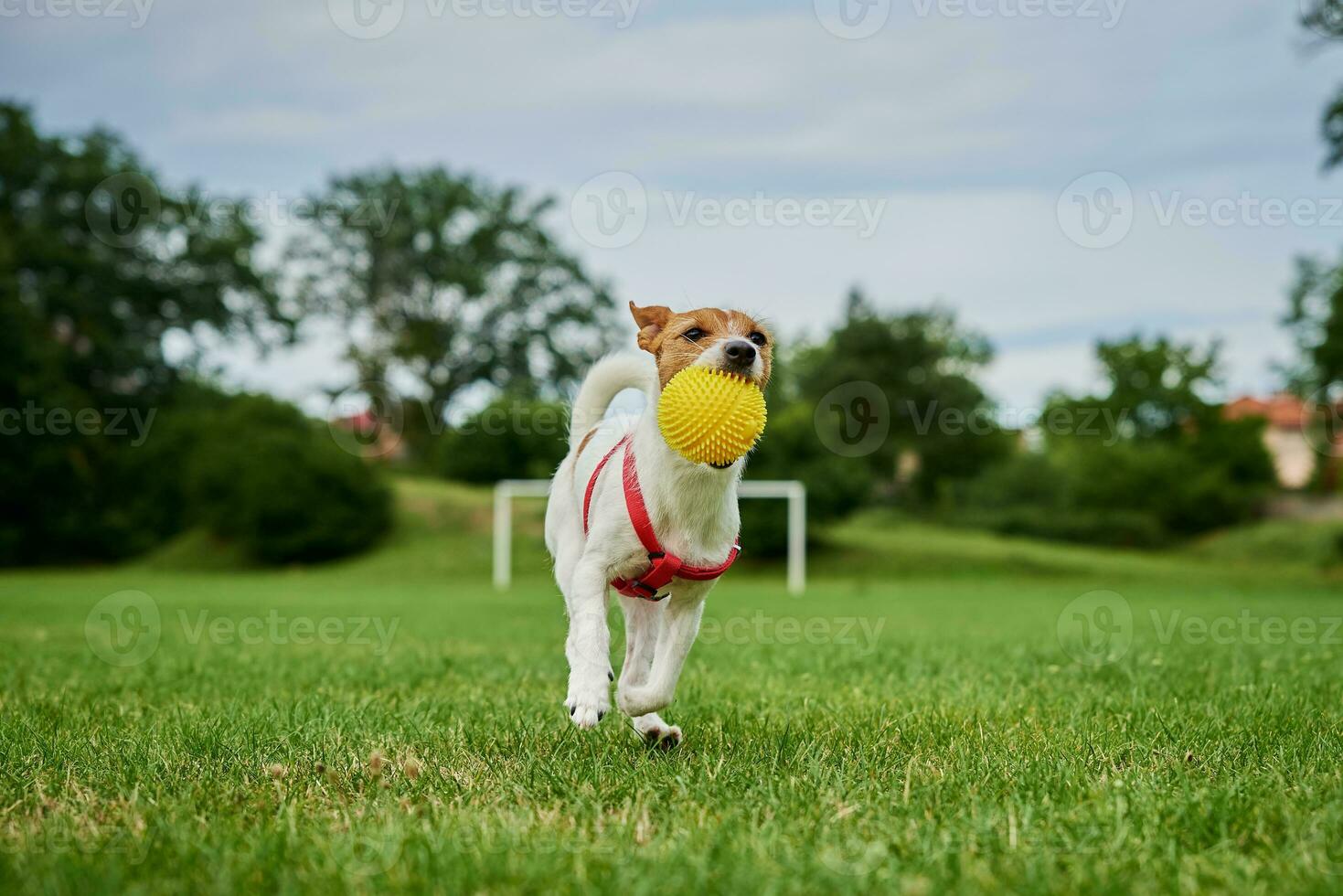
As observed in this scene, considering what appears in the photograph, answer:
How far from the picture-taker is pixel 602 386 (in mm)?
4645

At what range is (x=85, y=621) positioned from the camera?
11.5 meters

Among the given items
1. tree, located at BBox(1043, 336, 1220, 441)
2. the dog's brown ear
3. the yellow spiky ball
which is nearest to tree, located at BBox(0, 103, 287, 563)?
the dog's brown ear

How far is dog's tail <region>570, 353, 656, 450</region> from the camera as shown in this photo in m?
4.48

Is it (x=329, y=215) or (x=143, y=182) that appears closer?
(x=143, y=182)

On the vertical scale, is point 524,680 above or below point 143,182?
below

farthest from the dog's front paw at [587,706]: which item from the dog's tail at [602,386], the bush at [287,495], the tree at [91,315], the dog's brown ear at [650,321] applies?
the tree at [91,315]

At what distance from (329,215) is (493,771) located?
48.0 meters

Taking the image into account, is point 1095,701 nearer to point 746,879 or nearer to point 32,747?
point 746,879

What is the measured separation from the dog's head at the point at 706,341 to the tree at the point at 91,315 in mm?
29183

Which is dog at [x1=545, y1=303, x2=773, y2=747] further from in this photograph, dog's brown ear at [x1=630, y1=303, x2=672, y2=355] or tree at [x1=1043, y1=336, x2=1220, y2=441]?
tree at [x1=1043, y1=336, x2=1220, y2=441]

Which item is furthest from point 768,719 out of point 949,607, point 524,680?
point 949,607

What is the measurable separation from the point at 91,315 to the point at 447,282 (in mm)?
15157

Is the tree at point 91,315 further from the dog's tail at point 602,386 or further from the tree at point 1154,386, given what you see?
the tree at point 1154,386

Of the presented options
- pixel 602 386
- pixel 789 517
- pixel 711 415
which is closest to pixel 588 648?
pixel 711 415
